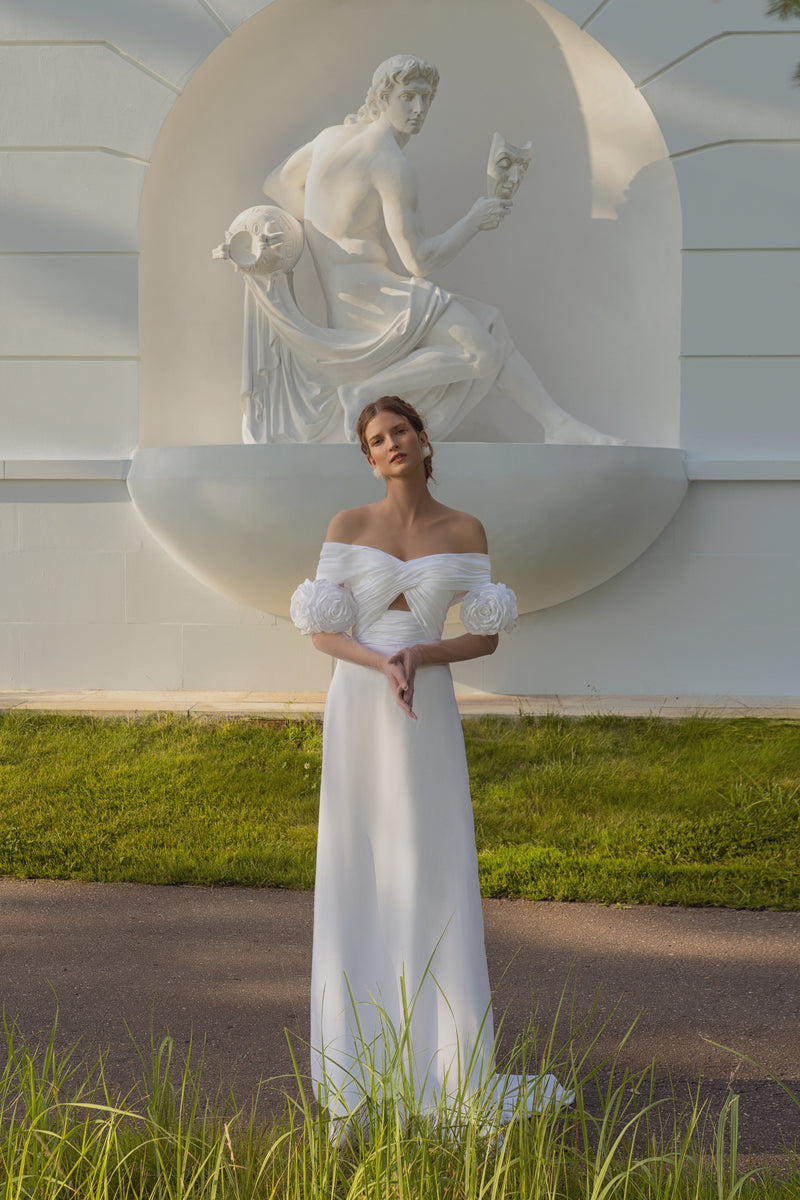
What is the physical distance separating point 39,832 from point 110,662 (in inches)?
78.3

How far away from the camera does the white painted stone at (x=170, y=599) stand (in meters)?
6.26

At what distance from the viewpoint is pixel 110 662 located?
249 inches

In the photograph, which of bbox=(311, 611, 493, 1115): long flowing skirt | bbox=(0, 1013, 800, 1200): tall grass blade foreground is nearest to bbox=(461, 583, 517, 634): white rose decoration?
bbox=(311, 611, 493, 1115): long flowing skirt

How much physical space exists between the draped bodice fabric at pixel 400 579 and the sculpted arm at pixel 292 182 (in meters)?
4.00

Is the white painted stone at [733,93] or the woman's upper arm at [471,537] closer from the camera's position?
the woman's upper arm at [471,537]

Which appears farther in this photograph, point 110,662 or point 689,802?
point 110,662

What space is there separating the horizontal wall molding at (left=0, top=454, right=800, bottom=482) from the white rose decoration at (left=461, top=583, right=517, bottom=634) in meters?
3.75

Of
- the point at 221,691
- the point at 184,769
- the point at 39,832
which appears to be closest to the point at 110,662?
the point at 221,691

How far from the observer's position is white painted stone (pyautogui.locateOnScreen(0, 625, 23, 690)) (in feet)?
20.8

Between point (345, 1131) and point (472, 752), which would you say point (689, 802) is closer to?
point (472, 752)

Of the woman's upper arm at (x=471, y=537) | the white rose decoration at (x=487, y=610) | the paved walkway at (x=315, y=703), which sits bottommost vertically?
the paved walkway at (x=315, y=703)

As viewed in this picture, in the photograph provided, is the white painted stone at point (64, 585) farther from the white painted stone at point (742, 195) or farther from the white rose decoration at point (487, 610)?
the white rose decoration at point (487, 610)

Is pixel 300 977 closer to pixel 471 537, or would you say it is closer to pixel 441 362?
pixel 471 537

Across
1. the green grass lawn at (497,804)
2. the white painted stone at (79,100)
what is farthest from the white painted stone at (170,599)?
the white painted stone at (79,100)
